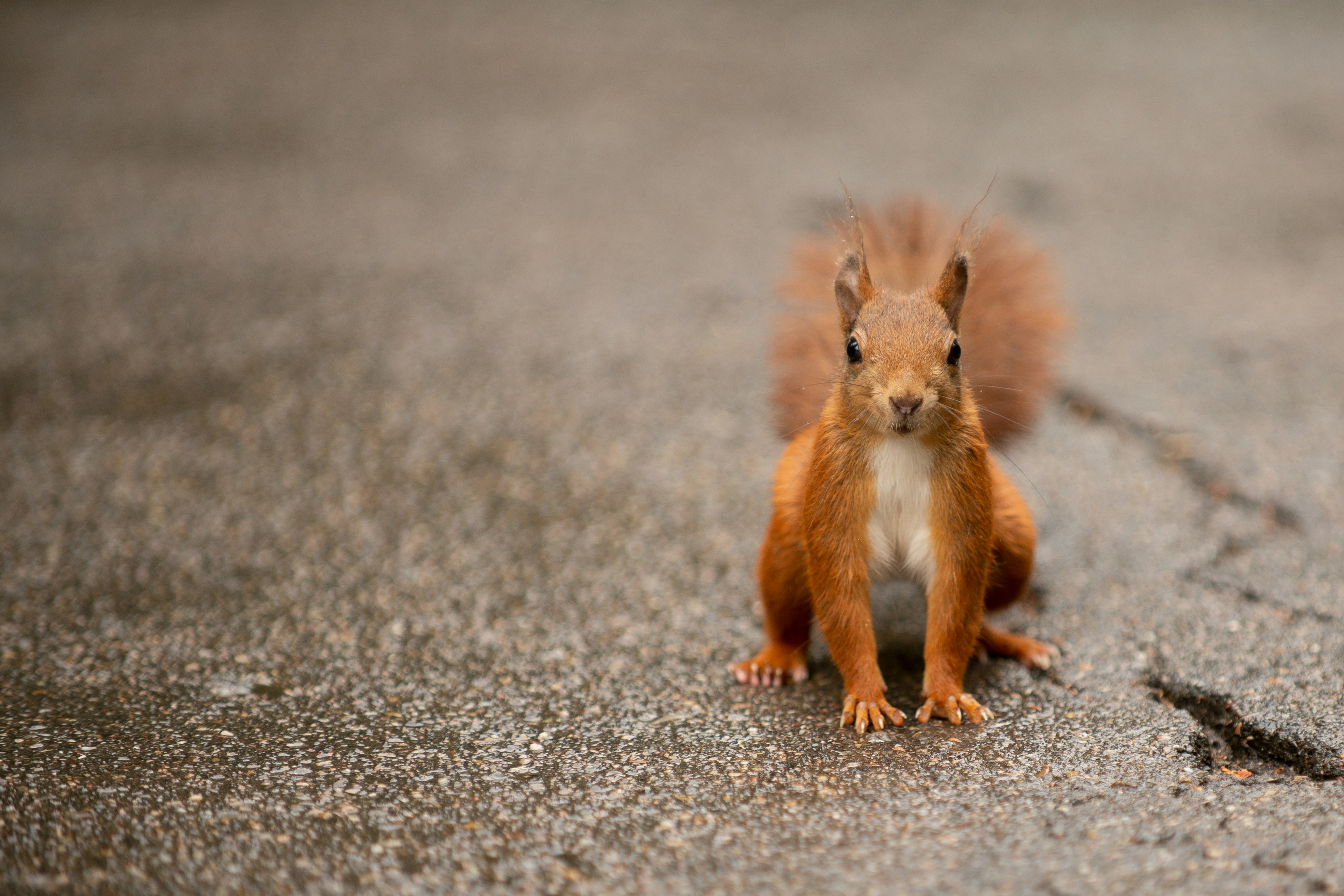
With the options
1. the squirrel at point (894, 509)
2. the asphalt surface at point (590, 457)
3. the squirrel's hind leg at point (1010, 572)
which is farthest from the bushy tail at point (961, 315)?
the asphalt surface at point (590, 457)

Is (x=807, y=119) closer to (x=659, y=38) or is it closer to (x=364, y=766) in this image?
(x=659, y=38)

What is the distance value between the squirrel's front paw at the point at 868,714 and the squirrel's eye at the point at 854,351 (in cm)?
62

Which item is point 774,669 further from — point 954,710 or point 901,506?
point 901,506

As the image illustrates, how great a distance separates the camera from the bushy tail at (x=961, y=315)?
245 cm

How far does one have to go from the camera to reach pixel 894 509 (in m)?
1.98

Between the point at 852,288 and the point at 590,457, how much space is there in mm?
1432

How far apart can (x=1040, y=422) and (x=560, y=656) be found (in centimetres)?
167

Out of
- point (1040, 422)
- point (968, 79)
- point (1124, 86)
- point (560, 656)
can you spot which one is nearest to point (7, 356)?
point (560, 656)

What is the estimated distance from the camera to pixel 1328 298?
4.00 meters

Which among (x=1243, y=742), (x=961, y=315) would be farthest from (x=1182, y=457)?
(x=1243, y=742)

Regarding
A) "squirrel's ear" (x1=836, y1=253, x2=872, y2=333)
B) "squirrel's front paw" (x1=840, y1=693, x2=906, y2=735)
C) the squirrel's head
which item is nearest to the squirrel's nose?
the squirrel's head

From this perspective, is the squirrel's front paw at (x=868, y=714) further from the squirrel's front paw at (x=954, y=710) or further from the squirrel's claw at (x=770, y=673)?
the squirrel's claw at (x=770, y=673)

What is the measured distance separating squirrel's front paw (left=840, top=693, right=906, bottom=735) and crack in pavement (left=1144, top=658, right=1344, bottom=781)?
510mm

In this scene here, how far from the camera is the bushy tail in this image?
8.04ft
